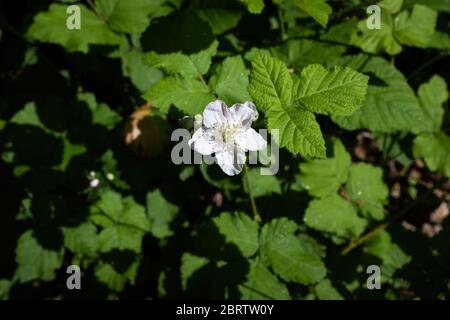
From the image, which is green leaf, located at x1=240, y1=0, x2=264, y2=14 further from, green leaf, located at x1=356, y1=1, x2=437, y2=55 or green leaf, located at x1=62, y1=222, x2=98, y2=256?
green leaf, located at x1=62, y1=222, x2=98, y2=256

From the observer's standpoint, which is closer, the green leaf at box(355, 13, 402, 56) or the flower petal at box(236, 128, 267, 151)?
the flower petal at box(236, 128, 267, 151)

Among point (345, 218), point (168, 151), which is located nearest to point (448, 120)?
point (345, 218)

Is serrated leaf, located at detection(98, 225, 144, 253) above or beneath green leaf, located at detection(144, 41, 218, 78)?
beneath

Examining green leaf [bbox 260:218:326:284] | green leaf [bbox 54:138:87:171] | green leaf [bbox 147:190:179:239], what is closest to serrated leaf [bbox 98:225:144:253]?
green leaf [bbox 147:190:179:239]

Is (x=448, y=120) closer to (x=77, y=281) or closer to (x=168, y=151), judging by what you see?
(x=168, y=151)

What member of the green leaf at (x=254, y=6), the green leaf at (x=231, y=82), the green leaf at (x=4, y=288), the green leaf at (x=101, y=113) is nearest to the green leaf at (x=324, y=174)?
the green leaf at (x=231, y=82)

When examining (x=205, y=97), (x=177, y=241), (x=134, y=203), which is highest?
(x=205, y=97)
